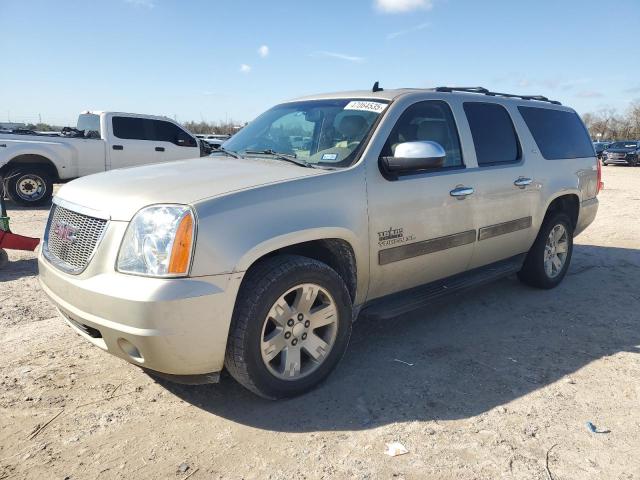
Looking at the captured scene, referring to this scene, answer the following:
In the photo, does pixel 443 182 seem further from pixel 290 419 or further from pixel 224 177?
pixel 290 419

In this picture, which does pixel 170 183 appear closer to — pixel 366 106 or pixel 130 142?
pixel 366 106

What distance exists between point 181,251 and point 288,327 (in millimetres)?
822

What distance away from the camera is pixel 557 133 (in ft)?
17.3

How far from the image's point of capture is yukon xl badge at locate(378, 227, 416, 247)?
3.39 meters

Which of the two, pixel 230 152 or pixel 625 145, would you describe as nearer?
pixel 230 152

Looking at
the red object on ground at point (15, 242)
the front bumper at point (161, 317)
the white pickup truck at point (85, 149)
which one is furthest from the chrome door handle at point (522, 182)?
the white pickup truck at point (85, 149)

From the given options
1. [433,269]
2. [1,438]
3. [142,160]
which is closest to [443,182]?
[433,269]

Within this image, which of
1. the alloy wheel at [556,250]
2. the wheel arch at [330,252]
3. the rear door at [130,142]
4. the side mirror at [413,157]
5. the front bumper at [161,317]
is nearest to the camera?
the front bumper at [161,317]

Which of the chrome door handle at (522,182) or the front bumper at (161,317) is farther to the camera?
the chrome door handle at (522,182)

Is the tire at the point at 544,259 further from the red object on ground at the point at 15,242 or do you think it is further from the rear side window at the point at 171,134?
the rear side window at the point at 171,134

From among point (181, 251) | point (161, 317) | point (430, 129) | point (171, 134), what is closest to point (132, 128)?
point (171, 134)

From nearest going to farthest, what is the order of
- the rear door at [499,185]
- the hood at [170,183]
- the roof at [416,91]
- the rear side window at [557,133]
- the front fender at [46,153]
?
the hood at [170,183], the roof at [416,91], the rear door at [499,185], the rear side window at [557,133], the front fender at [46,153]

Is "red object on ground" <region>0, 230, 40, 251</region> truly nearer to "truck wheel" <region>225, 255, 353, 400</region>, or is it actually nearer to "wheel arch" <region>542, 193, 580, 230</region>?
"truck wheel" <region>225, 255, 353, 400</region>

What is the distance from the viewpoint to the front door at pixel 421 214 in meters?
3.39
